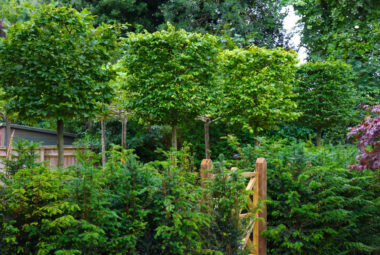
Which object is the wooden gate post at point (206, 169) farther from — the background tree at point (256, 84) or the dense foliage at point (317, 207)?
the background tree at point (256, 84)

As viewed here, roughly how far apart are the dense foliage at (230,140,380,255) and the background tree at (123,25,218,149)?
4.23 m

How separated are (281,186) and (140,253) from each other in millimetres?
2454

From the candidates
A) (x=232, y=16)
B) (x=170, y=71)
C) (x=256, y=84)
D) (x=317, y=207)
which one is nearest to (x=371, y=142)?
(x=317, y=207)

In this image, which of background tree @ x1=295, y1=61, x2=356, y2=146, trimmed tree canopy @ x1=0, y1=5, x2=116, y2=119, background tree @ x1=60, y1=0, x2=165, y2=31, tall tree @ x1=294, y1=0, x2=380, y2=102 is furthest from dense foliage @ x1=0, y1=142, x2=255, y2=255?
background tree @ x1=60, y1=0, x2=165, y2=31

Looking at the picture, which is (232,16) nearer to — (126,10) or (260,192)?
(126,10)

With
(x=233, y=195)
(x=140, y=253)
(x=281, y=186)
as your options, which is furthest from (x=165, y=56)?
(x=140, y=253)

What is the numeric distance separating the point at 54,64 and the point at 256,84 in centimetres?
630

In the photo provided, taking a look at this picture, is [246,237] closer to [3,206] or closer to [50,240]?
[50,240]

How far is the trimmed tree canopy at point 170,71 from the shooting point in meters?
8.93

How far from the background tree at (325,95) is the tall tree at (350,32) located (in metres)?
0.77

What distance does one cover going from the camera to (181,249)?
3.05 metres

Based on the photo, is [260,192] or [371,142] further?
[260,192]

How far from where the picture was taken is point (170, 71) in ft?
29.7

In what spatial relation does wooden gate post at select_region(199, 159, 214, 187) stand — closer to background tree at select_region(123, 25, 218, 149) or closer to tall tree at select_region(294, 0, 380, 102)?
background tree at select_region(123, 25, 218, 149)
